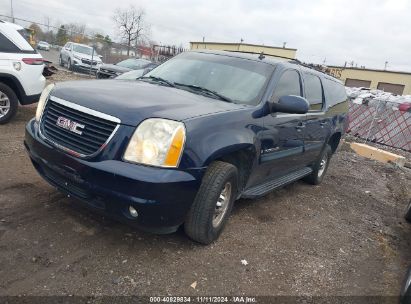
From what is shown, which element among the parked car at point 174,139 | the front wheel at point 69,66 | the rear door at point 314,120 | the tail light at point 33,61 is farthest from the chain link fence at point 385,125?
the front wheel at point 69,66

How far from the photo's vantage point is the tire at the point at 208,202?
3305 mm

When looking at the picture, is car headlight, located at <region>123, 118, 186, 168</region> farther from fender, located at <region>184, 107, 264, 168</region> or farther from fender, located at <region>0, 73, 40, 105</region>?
A: fender, located at <region>0, 73, 40, 105</region>

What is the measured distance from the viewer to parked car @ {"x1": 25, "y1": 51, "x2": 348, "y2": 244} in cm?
295

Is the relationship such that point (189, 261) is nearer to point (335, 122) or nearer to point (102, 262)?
point (102, 262)

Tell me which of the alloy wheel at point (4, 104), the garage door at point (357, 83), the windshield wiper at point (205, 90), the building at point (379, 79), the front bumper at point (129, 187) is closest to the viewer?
the front bumper at point (129, 187)

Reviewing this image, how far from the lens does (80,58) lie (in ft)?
63.8

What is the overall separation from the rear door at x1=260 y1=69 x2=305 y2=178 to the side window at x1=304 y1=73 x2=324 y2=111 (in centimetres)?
31

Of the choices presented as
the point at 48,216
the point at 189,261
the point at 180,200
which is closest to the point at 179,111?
the point at 180,200

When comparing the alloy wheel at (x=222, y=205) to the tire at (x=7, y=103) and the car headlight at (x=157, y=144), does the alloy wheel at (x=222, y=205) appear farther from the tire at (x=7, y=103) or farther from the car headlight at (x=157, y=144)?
the tire at (x=7, y=103)

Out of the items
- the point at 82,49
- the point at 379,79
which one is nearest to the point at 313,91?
the point at 82,49

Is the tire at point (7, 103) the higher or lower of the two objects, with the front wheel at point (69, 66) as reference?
higher

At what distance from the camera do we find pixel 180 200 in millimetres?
3055

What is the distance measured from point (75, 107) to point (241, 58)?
216 cm

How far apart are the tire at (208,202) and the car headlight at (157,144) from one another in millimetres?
466
